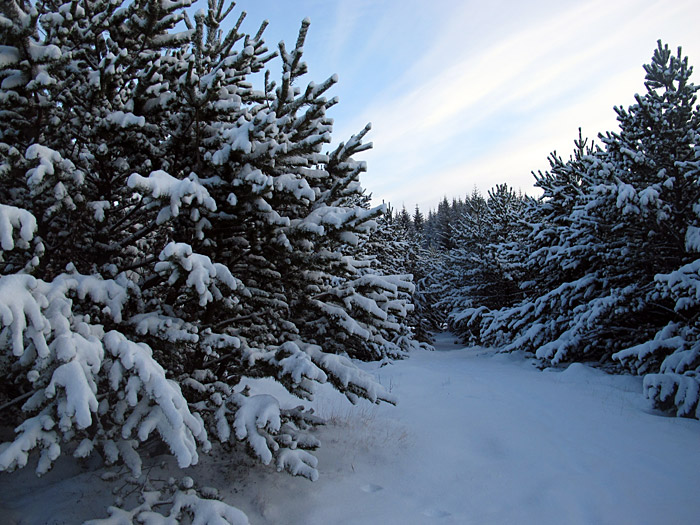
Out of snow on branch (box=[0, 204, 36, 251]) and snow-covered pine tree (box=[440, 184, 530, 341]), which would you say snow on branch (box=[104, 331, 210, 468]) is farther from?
snow-covered pine tree (box=[440, 184, 530, 341])

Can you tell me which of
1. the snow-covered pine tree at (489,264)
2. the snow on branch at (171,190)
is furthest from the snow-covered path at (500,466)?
the snow-covered pine tree at (489,264)

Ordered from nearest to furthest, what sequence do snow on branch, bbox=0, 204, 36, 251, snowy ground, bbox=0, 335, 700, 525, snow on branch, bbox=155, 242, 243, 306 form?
snow on branch, bbox=0, 204, 36, 251 → snow on branch, bbox=155, 242, 243, 306 → snowy ground, bbox=0, 335, 700, 525

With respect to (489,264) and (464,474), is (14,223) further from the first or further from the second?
(489,264)

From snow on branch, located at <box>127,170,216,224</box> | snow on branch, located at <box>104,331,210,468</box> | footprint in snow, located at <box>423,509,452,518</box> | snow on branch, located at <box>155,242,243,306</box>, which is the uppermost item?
snow on branch, located at <box>127,170,216,224</box>

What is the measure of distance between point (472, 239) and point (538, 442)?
16.7m

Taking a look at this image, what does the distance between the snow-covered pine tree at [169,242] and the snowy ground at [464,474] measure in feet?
1.87

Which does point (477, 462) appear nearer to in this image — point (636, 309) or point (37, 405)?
point (37, 405)

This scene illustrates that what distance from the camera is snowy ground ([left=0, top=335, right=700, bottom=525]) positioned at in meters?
3.99

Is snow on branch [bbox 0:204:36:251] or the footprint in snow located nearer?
snow on branch [bbox 0:204:36:251]

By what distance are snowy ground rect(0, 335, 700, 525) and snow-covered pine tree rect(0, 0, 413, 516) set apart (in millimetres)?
571

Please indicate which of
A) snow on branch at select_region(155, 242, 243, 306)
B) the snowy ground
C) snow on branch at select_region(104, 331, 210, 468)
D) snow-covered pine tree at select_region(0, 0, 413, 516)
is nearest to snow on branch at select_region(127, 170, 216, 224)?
snow-covered pine tree at select_region(0, 0, 413, 516)

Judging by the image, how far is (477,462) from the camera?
525cm

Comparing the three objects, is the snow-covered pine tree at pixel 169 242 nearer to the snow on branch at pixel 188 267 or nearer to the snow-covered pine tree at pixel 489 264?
the snow on branch at pixel 188 267

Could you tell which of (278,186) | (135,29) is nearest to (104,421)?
(278,186)
